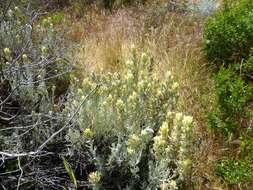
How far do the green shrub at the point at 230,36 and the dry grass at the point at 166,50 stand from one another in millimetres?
168

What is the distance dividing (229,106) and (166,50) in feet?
3.90

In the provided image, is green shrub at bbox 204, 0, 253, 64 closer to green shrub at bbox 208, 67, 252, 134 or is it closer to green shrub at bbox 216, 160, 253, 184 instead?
green shrub at bbox 208, 67, 252, 134

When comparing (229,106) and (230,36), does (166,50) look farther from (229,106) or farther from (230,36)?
(229,106)

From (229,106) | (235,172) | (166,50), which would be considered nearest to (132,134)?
(235,172)

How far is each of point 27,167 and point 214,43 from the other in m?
1.77

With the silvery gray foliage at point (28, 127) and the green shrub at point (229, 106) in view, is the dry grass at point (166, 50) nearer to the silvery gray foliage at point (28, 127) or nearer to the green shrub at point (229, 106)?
the green shrub at point (229, 106)

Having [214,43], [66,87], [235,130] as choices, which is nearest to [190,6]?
[214,43]

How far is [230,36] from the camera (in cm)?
359

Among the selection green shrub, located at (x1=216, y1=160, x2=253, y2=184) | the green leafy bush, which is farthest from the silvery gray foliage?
green shrub, located at (x1=216, y1=160, x2=253, y2=184)

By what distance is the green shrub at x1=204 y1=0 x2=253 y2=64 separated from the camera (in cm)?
354

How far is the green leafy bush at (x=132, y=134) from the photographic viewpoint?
2385 millimetres

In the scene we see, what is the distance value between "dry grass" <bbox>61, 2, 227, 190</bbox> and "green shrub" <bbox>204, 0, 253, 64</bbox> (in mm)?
168

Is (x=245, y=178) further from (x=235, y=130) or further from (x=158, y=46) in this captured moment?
(x=158, y=46)

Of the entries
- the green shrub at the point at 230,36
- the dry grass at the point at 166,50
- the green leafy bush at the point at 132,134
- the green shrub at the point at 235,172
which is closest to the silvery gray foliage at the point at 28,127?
the green leafy bush at the point at 132,134
